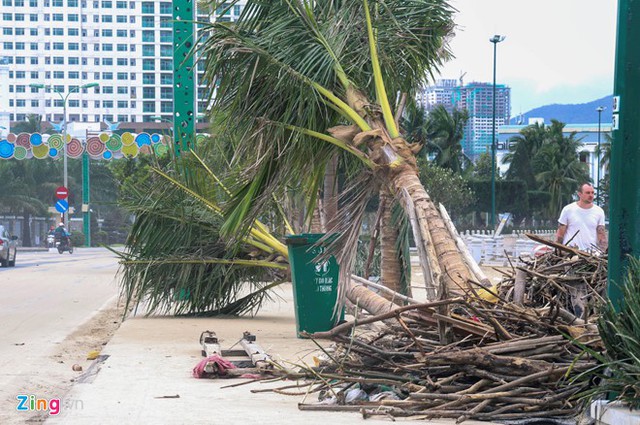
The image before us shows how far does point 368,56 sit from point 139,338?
14.2 feet

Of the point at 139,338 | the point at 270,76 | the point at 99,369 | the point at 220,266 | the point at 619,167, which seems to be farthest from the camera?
the point at 220,266

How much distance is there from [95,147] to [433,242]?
45694 mm

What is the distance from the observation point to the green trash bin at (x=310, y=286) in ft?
37.4

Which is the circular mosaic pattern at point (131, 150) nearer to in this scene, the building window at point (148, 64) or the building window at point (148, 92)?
the building window at point (148, 64)

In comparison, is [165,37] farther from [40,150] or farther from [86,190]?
[40,150]

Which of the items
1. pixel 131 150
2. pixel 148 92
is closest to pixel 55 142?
pixel 131 150

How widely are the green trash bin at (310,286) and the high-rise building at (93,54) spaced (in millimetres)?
139770

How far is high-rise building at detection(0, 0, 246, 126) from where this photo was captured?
15375cm

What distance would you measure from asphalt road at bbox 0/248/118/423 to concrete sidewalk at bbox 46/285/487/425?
518 mm

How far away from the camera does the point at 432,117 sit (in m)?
70.1

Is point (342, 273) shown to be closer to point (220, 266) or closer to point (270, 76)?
point (270, 76)

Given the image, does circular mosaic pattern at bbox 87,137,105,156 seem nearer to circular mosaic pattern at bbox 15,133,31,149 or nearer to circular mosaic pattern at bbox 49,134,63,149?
circular mosaic pattern at bbox 15,133,31,149

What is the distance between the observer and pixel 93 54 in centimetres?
15925

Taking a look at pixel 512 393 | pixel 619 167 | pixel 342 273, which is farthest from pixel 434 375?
pixel 342 273
